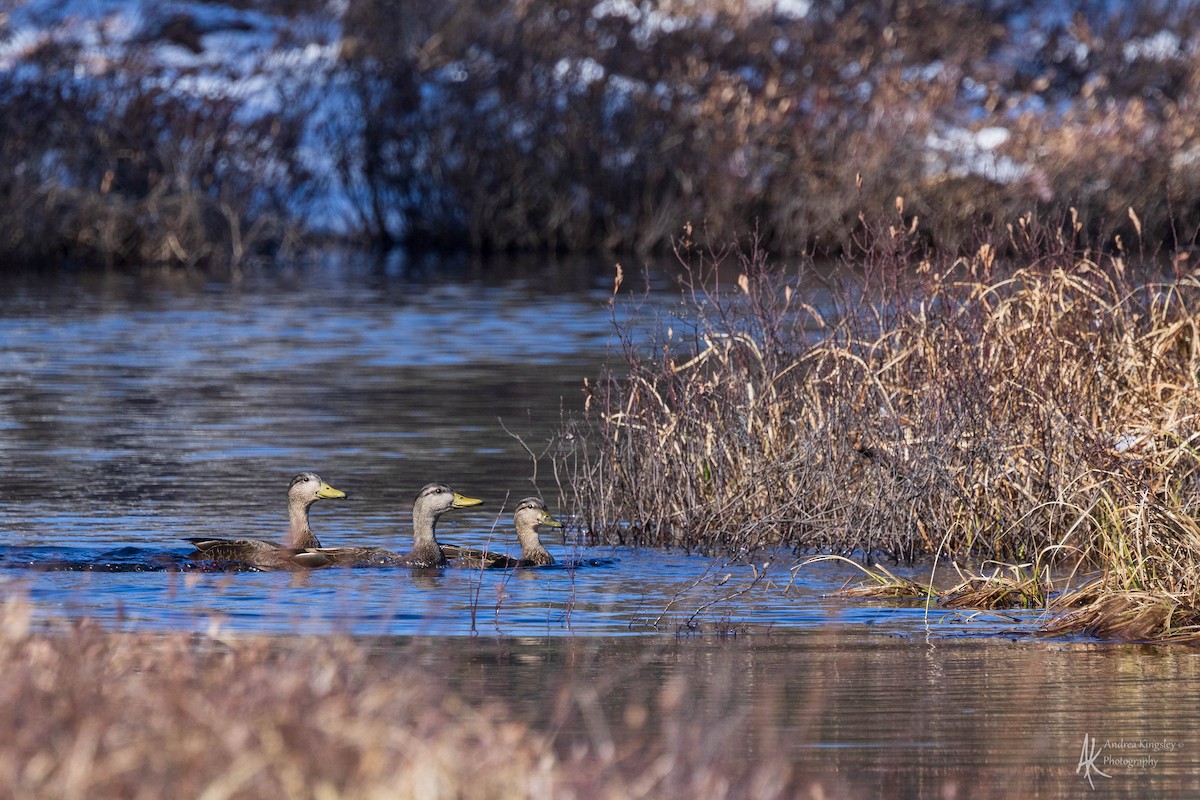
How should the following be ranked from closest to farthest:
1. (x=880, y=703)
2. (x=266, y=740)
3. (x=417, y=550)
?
(x=266, y=740) → (x=880, y=703) → (x=417, y=550)

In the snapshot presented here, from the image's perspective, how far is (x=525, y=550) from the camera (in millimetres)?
11352

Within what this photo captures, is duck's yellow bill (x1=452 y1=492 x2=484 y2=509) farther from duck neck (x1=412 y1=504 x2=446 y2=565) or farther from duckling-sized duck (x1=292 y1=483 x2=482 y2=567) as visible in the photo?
duck neck (x1=412 y1=504 x2=446 y2=565)

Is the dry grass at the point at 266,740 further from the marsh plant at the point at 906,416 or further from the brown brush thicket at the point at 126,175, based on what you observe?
the brown brush thicket at the point at 126,175

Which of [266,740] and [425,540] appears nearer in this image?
[266,740]

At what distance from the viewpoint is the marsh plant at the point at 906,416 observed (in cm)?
1105

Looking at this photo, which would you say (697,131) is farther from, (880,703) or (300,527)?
(880,703)

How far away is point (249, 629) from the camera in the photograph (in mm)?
9258

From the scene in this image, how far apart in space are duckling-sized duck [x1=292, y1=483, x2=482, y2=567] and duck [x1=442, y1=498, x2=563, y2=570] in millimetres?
97

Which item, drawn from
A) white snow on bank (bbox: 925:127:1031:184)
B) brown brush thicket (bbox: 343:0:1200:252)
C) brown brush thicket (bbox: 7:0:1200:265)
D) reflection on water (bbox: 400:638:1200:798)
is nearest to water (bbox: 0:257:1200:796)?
reflection on water (bbox: 400:638:1200:798)

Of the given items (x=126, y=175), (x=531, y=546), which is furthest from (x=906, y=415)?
(x=126, y=175)

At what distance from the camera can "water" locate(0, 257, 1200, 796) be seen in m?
7.32

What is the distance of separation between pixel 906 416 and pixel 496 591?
2257mm

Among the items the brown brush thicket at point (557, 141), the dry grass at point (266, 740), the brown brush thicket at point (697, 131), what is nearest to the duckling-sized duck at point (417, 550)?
the dry grass at point (266, 740)

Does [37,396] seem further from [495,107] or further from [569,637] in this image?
[495,107]
